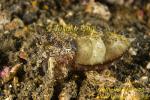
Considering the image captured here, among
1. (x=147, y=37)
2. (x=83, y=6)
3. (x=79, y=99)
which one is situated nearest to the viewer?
(x=79, y=99)

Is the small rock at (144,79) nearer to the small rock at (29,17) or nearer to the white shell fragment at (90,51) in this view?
the white shell fragment at (90,51)

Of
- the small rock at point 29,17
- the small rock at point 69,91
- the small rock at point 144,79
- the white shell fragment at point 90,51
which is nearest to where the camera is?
the small rock at point 69,91

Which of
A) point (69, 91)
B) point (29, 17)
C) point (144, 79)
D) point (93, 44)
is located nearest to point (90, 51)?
point (93, 44)

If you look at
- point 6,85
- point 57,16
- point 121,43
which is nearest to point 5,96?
point 6,85

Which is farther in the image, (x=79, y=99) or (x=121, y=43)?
(x=121, y=43)

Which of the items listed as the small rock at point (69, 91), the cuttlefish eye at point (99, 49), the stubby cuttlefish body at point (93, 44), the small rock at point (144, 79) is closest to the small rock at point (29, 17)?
the stubby cuttlefish body at point (93, 44)

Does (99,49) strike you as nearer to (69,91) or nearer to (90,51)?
(90,51)

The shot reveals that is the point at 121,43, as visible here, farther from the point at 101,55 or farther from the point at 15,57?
the point at 15,57

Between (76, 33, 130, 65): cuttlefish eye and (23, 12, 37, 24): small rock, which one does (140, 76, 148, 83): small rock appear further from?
(23, 12, 37, 24): small rock
